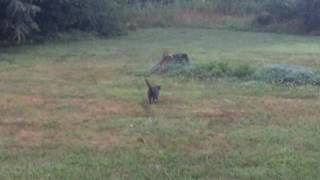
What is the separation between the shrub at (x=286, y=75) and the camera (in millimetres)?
11966

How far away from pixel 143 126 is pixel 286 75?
4.76 metres

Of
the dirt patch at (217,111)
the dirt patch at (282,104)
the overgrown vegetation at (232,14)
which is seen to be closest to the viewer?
the dirt patch at (217,111)

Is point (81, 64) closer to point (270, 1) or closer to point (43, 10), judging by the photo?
point (43, 10)

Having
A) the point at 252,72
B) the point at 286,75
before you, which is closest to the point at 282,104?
the point at 286,75

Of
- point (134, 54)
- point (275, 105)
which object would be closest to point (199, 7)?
point (134, 54)

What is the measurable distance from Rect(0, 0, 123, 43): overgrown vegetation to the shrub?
26.2 feet

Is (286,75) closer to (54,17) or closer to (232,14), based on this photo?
(54,17)

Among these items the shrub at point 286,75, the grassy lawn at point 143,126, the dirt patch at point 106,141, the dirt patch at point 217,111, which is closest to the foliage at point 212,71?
the shrub at point 286,75

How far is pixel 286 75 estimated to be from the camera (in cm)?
1212

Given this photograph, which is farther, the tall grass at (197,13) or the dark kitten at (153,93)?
the tall grass at (197,13)

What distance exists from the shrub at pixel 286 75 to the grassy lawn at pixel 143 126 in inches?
15.6

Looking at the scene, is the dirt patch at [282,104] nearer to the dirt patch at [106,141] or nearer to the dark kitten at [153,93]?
the dark kitten at [153,93]

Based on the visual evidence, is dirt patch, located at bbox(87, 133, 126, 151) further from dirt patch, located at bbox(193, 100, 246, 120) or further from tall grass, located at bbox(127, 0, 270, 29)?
tall grass, located at bbox(127, 0, 270, 29)

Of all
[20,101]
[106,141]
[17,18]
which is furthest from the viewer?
[17,18]
